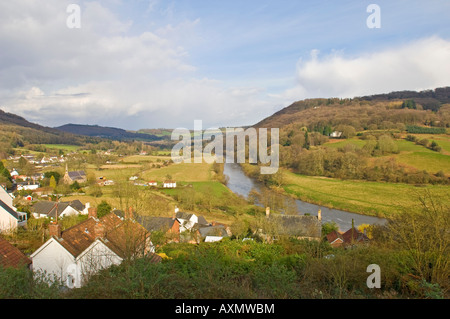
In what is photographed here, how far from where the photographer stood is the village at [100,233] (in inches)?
350

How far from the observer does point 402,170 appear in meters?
45.9

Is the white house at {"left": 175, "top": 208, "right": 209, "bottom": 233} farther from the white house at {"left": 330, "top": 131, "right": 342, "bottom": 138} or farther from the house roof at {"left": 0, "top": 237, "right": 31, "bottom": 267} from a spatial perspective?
the white house at {"left": 330, "top": 131, "right": 342, "bottom": 138}

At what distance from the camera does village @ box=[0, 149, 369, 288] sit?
8883 mm

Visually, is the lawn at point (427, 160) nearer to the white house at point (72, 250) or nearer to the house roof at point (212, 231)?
the house roof at point (212, 231)

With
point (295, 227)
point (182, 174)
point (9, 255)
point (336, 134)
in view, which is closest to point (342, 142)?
point (336, 134)

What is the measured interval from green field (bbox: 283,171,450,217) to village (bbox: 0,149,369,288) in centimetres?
1319

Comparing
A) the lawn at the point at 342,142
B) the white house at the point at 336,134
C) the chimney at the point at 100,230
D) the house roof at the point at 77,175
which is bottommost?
the house roof at the point at 77,175

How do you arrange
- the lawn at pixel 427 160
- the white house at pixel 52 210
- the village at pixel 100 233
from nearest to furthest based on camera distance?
the village at pixel 100 233 < the white house at pixel 52 210 < the lawn at pixel 427 160

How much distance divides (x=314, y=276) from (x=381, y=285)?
71.3 inches

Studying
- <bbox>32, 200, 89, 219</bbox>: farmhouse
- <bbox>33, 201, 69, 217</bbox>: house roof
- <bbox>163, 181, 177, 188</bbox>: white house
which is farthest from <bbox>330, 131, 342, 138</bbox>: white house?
<bbox>33, 201, 69, 217</bbox>: house roof

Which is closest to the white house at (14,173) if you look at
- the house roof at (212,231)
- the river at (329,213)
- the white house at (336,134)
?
the river at (329,213)

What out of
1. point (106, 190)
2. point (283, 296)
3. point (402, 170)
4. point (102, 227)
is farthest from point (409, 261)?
point (402, 170)

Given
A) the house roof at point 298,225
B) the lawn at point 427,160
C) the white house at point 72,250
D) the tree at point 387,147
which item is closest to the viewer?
the white house at point 72,250

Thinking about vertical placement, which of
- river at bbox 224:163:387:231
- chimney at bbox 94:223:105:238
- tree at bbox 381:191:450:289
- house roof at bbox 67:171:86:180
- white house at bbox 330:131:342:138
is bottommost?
river at bbox 224:163:387:231
